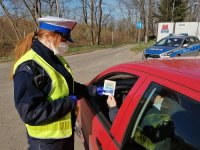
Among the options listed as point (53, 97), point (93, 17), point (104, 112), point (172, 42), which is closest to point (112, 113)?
point (104, 112)

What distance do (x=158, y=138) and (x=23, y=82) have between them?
1060 mm

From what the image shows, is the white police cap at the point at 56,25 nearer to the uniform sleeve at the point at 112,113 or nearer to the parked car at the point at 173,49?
the uniform sleeve at the point at 112,113

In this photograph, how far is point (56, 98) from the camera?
7.63ft

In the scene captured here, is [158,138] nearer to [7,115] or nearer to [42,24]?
[42,24]

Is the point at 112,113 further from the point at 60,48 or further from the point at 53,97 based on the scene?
the point at 60,48

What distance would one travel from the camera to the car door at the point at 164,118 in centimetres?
155

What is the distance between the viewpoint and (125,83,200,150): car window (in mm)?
1557

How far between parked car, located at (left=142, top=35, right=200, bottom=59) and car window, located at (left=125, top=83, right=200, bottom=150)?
10679 millimetres

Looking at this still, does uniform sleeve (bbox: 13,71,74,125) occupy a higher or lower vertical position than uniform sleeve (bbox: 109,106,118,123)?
higher

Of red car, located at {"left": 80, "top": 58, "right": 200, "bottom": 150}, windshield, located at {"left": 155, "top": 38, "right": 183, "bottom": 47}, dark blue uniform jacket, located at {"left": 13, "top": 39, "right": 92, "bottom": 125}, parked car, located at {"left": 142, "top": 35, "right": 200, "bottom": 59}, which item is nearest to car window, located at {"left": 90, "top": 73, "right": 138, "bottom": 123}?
red car, located at {"left": 80, "top": 58, "right": 200, "bottom": 150}

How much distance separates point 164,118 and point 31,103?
3.21ft

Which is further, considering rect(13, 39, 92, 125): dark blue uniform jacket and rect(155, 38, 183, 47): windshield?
rect(155, 38, 183, 47): windshield

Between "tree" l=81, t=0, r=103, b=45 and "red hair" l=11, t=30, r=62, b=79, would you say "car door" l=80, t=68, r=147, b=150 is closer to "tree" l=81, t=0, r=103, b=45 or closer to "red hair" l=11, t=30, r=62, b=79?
"red hair" l=11, t=30, r=62, b=79

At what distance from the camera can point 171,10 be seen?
49406mm
